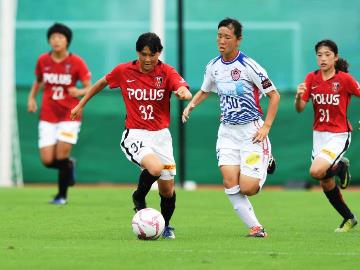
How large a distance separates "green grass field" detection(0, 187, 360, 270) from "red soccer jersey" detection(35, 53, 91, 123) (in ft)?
4.13

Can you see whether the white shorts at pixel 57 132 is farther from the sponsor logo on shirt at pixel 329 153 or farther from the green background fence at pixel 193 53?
the green background fence at pixel 193 53

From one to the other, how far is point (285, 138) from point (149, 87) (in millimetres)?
11403

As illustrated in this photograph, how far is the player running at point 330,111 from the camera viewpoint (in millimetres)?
12656

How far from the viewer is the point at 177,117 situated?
75.0 feet

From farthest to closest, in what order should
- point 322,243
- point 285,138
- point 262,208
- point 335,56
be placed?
point 285,138 → point 262,208 → point 335,56 → point 322,243

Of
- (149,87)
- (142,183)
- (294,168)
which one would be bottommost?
(294,168)

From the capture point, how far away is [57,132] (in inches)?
655

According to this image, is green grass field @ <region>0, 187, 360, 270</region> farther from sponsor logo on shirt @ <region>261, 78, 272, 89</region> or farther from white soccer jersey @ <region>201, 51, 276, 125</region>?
sponsor logo on shirt @ <region>261, 78, 272, 89</region>

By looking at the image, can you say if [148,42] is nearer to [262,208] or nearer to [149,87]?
[149,87]

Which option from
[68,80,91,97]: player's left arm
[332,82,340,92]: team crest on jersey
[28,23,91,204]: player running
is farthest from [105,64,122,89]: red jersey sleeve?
[28,23,91,204]: player running

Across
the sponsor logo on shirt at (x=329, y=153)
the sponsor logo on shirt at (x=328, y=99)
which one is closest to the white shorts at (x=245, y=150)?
the sponsor logo on shirt at (x=329, y=153)

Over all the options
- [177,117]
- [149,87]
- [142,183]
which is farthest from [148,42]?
[177,117]

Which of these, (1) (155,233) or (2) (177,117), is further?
(2) (177,117)

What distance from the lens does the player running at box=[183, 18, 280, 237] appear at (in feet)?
37.1
